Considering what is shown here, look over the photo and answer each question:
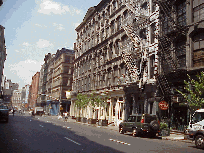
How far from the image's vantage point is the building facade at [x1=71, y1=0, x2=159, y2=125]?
1127 inches

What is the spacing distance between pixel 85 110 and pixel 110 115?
1320 cm

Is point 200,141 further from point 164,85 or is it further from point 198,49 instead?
point 164,85

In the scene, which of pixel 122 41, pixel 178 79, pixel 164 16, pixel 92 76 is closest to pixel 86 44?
pixel 92 76

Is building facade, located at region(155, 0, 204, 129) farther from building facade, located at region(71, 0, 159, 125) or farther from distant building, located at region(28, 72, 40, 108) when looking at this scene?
distant building, located at region(28, 72, 40, 108)

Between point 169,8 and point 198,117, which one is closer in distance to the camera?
point 198,117

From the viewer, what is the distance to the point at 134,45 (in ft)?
105

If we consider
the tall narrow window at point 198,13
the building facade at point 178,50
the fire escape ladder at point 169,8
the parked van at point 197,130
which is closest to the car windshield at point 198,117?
the parked van at point 197,130

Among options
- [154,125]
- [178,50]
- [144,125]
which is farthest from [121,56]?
[154,125]

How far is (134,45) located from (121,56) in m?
4.25

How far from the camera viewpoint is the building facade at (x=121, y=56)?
28.6 m

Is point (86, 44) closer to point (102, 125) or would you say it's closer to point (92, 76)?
point (92, 76)

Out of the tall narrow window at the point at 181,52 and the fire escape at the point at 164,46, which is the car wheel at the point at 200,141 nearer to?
the fire escape at the point at 164,46

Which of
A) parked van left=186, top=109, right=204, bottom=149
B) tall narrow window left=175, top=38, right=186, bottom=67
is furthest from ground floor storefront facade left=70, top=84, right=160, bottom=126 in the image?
parked van left=186, top=109, right=204, bottom=149

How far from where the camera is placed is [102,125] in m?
34.1
